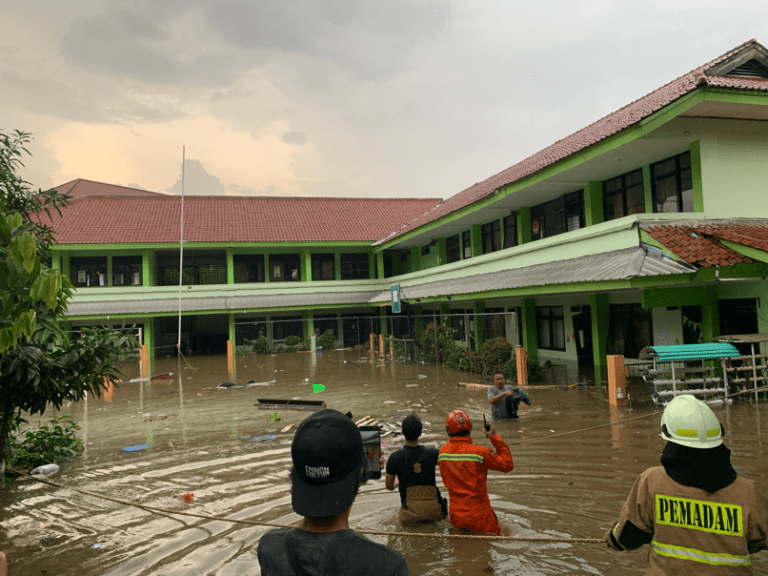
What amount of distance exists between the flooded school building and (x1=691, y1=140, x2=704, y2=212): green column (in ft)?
0.14

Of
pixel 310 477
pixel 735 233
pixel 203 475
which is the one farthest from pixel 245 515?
pixel 735 233

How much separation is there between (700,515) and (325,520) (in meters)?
1.84

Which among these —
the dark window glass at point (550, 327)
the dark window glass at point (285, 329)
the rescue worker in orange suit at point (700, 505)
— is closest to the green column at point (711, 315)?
the dark window glass at point (550, 327)

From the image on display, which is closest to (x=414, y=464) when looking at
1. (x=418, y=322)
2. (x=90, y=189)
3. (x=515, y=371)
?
(x=515, y=371)

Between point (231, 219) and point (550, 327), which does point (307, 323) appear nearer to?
point (231, 219)

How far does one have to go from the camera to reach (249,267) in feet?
111

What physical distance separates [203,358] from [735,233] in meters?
26.1

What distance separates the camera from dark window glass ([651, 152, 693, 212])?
1348cm

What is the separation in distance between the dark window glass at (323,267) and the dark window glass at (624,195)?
21094mm

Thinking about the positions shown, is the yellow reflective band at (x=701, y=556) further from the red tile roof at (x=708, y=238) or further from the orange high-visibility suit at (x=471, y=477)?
the red tile roof at (x=708, y=238)

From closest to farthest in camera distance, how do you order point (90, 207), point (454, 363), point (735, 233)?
1. point (735, 233)
2. point (454, 363)
3. point (90, 207)

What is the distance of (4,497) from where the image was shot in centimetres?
738

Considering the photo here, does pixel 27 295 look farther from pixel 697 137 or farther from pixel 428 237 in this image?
pixel 428 237

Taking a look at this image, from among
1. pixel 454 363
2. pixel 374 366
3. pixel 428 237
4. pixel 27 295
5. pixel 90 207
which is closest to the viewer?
pixel 27 295
